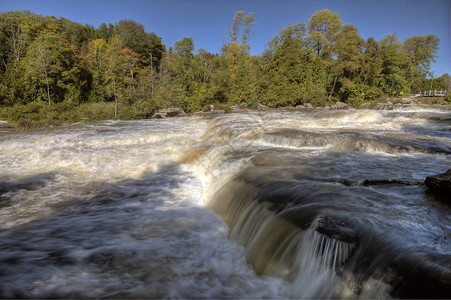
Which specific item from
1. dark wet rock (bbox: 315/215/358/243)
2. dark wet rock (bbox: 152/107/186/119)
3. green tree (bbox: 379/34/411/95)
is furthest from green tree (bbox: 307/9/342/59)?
dark wet rock (bbox: 315/215/358/243)

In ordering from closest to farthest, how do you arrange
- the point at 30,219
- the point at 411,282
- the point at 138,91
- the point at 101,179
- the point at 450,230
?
the point at 411,282, the point at 450,230, the point at 30,219, the point at 101,179, the point at 138,91

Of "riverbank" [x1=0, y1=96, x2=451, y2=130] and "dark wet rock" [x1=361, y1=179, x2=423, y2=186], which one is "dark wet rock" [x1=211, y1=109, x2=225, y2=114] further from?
"dark wet rock" [x1=361, y1=179, x2=423, y2=186]

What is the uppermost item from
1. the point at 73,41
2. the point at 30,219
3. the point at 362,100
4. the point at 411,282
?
the point at 73,41

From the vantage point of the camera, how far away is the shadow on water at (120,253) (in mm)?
2648

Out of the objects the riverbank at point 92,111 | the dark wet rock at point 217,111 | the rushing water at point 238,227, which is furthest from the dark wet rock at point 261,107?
the rushing water at point 238,227

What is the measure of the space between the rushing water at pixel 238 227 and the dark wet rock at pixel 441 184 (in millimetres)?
194

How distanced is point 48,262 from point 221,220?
8.56ft

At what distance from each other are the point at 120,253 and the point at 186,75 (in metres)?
29.4

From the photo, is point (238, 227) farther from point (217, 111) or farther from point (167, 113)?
point (217, 111)

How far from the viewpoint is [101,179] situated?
22.2 ft

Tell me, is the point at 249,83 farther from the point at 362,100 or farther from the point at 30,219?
the point at 30,219

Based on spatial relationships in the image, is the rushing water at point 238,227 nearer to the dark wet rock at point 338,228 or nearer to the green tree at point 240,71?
the dark wet rock at point 338,228

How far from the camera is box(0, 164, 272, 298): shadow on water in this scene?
8.69ft

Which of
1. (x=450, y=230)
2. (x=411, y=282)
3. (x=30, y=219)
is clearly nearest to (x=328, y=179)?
(x=450, y=230)
